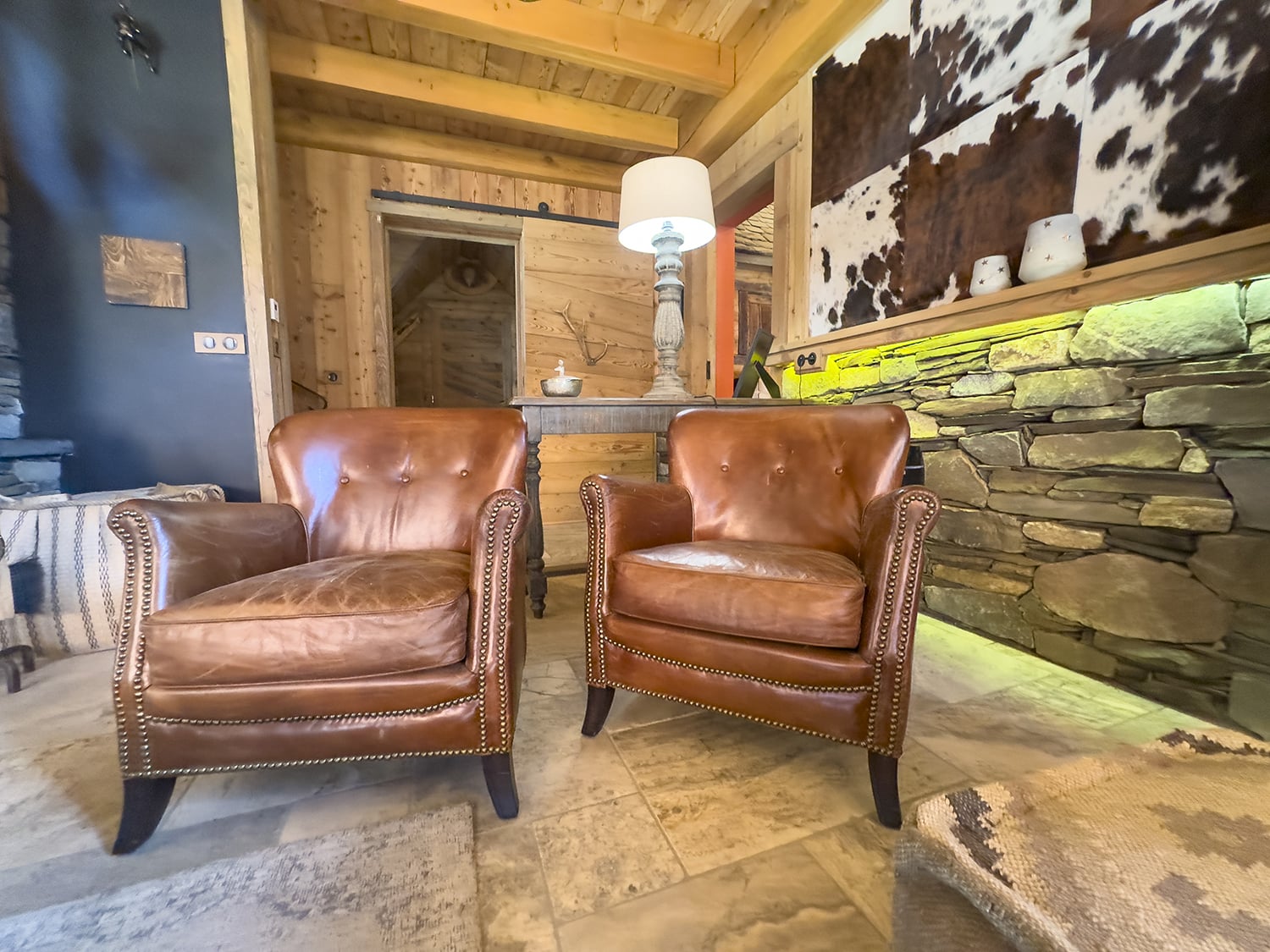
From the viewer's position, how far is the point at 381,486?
1.43 meters

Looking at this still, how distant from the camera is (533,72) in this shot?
300 centimetres

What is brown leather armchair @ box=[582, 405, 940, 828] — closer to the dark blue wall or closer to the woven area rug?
the woven area rug

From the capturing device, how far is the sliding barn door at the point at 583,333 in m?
3.78

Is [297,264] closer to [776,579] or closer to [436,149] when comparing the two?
[436,149]

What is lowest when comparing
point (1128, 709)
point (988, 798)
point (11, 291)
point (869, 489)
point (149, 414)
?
point (1128, 709)

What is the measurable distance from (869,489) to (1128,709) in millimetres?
971

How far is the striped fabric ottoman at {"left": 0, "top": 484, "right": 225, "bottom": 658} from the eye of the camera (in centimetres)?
165

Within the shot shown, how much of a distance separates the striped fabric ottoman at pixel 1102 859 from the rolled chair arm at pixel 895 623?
409 mm

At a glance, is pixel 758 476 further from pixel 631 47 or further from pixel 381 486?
pixel 631 47

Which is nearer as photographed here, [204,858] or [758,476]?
Result: [204,858]

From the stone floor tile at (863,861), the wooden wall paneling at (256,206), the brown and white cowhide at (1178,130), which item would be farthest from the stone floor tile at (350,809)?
the brown and white cowhide at (1178,130)

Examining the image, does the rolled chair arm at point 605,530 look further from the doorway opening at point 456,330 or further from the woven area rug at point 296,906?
the doorway opening at point 456,330

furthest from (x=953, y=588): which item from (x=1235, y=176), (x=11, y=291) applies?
(x=11, y=291)

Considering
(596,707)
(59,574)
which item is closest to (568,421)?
(596,707)
